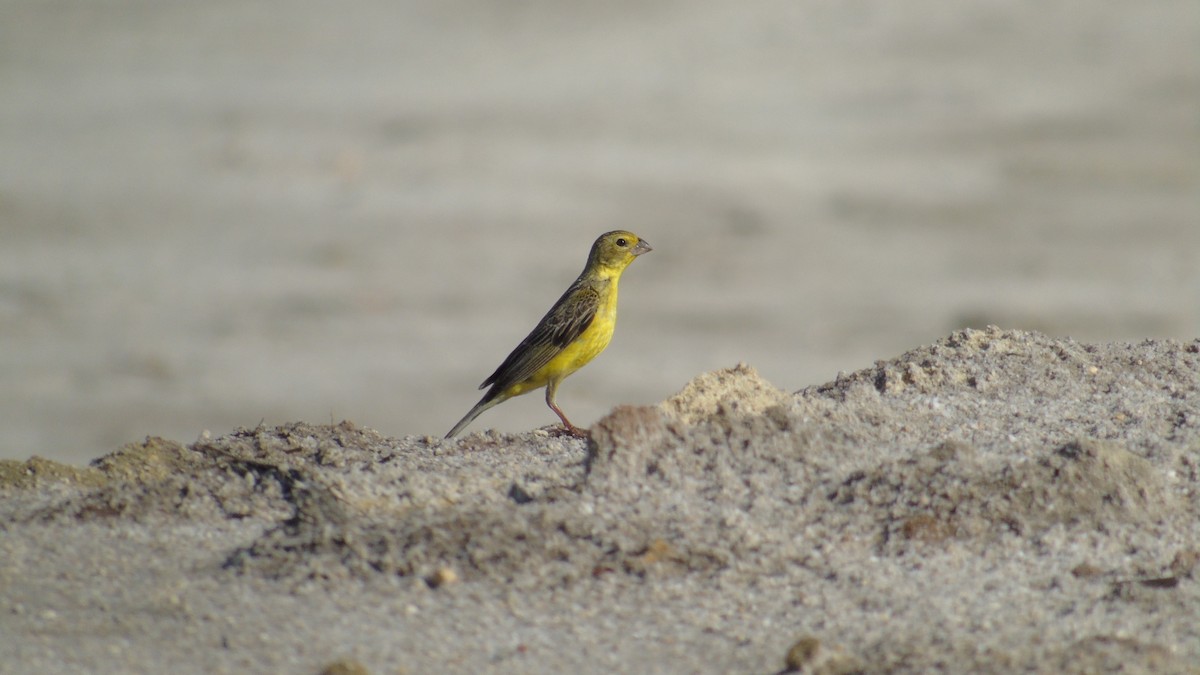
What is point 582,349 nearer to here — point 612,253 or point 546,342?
point 546,342

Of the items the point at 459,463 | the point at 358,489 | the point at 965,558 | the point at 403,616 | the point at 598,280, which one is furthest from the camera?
the point at 598,280

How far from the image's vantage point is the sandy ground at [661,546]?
137 inches

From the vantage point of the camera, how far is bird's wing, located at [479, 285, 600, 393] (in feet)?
22.7

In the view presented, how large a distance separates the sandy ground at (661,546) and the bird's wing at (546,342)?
5.94 ft

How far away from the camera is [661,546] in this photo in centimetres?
396

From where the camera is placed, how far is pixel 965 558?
3.99 meters

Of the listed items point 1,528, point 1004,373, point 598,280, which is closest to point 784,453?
point 1004,373

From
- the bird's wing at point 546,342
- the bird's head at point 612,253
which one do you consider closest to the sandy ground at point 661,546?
the bird's wing at point 546,342

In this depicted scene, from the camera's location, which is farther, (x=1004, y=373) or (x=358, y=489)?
(x=1004, y=373)

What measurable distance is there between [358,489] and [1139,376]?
3038 millimetres

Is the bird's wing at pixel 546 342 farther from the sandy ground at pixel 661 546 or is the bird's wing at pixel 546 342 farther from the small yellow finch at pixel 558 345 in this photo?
the sandy ground at pixel 661 546

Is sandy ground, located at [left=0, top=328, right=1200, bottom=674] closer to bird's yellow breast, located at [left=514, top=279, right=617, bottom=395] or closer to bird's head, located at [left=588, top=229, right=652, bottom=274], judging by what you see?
bird's yellow breast, located at [left=514, top=279, right=617, bottom=395]

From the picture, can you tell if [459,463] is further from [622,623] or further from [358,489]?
[622,623]

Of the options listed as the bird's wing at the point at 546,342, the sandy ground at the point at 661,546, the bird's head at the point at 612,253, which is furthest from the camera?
the bird's head at the point at 612,253
